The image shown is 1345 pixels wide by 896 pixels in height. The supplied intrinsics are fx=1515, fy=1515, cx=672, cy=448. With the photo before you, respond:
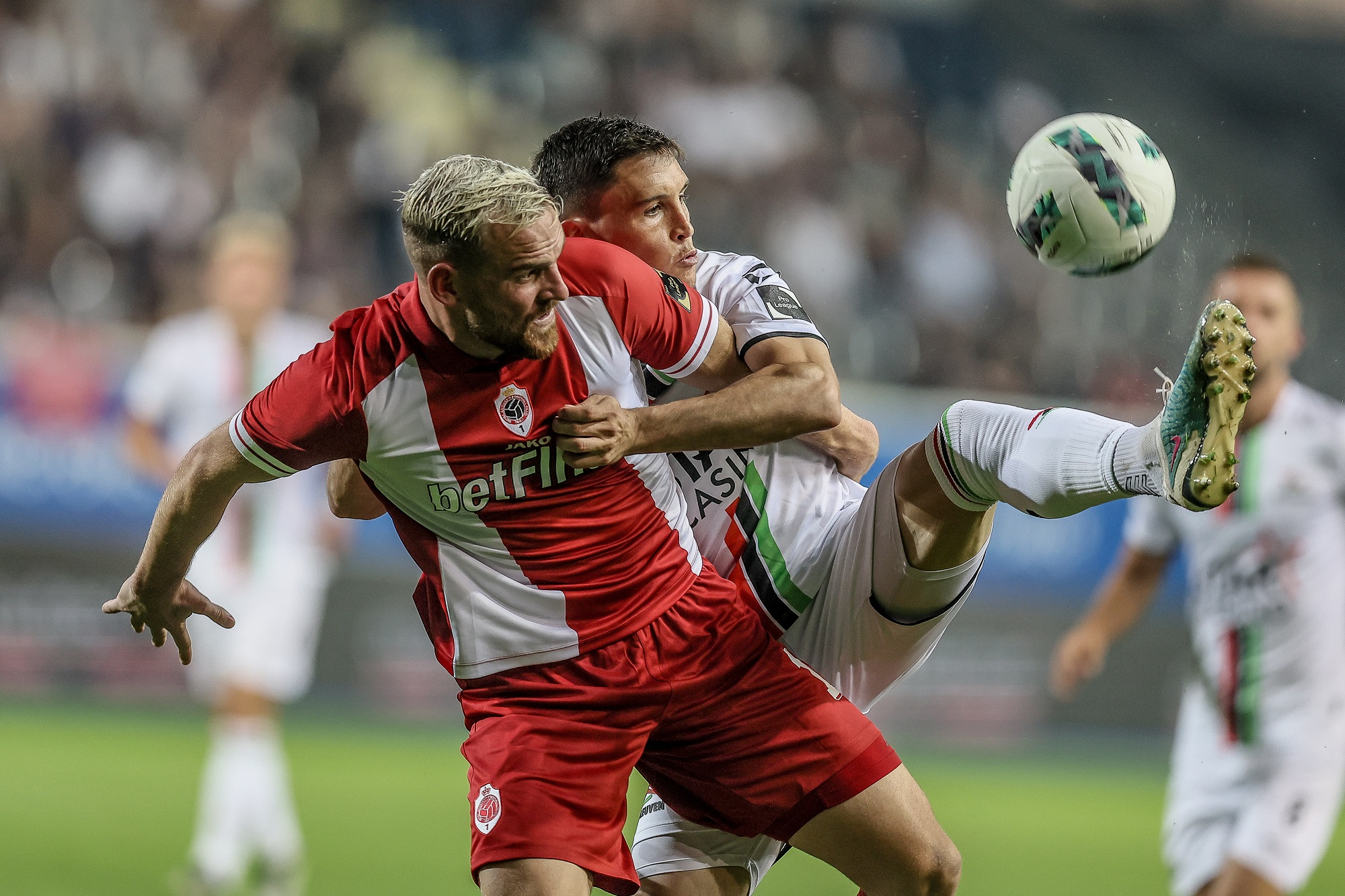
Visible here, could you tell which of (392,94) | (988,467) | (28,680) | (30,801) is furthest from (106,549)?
(988,467)

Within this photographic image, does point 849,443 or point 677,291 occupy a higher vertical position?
point 677,291

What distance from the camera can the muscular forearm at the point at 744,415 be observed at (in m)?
3.05

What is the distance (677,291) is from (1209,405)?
1114 mm

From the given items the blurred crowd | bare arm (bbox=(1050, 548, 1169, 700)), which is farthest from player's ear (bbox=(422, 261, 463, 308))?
the blurred crowd

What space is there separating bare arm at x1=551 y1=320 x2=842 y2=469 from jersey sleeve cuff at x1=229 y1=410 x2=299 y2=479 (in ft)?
1.83

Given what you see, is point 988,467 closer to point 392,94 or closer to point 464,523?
point 464,523

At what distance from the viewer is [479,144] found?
1137 cm

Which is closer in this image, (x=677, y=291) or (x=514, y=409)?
(x=514, y=409)

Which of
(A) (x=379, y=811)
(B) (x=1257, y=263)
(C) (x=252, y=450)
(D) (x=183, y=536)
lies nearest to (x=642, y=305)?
(C) (x=252, y=450)

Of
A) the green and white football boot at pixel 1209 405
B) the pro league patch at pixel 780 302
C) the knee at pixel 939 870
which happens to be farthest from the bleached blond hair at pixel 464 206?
the knee at pixel 939 870

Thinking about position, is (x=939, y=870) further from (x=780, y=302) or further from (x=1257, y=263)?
(x=1257, y=263)

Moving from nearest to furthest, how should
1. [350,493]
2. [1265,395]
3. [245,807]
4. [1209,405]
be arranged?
1. [1209,405]
2. [350,493]
3. [1265,395]
4. [245,807]

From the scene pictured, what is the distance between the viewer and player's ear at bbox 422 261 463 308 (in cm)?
292

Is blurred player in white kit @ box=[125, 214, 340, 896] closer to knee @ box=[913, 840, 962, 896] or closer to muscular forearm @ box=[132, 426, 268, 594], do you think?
muscular forearm @ box=[132, 426, 268, 594]
